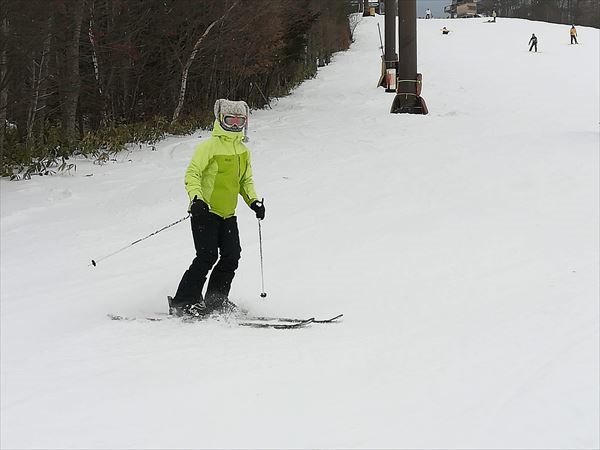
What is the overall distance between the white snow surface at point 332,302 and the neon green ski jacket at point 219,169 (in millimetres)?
835

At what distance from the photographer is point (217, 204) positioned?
4.70 metres

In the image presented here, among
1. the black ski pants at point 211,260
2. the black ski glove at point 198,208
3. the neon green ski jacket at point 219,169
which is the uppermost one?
the neon green ski jacket at point 219,169

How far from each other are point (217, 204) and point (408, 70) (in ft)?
41.6

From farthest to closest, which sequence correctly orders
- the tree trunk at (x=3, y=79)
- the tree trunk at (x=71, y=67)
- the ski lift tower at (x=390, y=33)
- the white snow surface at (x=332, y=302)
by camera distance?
the ski lift tower at (x=390, y=33)
the tree trunk at (x=71, y=67)
the tree trunk at (x=3, y=79)
the white snow surface at (x=332, y=302)

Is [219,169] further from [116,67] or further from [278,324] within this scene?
[116,67]

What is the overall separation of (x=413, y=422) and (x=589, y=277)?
290 cm

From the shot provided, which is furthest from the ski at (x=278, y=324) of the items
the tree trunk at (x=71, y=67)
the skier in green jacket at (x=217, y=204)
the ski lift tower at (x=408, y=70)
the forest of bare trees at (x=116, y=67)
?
the ski lift tower at (x=408, y=70)

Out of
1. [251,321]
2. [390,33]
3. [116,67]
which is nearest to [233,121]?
[251,321]

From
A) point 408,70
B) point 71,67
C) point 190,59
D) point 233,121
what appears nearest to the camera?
point 233,121

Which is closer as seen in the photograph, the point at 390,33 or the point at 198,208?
the point at 198,208

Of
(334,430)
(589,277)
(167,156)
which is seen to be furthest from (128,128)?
(334,430)

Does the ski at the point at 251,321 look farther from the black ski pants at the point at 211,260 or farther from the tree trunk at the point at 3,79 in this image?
the tree trunk at the point at 3,79

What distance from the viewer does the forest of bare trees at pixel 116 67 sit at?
28.3ft

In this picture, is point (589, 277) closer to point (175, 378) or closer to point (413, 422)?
point (413, 422)
